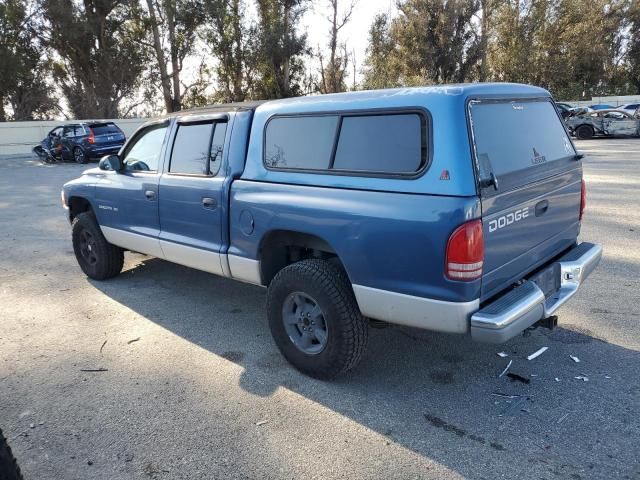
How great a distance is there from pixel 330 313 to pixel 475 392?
1.06 metres

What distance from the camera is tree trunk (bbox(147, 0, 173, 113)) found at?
96.0 feet

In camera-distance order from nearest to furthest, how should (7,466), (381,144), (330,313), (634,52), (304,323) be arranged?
(7,466)
(381,144)
(330,313)
(304,323)
(634,52)

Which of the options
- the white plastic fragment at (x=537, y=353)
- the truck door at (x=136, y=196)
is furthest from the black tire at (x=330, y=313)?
the truck door at (x=136, y=196)

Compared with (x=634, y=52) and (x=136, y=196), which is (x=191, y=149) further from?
(x=634, y=52)

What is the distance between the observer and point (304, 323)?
3.66 m

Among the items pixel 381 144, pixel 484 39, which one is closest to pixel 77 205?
pixel 381 144

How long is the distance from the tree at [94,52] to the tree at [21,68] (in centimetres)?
74

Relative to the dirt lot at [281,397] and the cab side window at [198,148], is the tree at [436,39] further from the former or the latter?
the dirt lot at [281,397]

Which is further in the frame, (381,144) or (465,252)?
(381,144)

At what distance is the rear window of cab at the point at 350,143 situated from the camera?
309 centimetres

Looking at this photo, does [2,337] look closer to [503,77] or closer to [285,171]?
[285,171]

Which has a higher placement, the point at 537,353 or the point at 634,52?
the point at 634,52

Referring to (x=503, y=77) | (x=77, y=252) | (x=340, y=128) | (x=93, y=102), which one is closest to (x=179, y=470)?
(x=340, y=128)

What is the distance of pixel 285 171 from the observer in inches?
147
